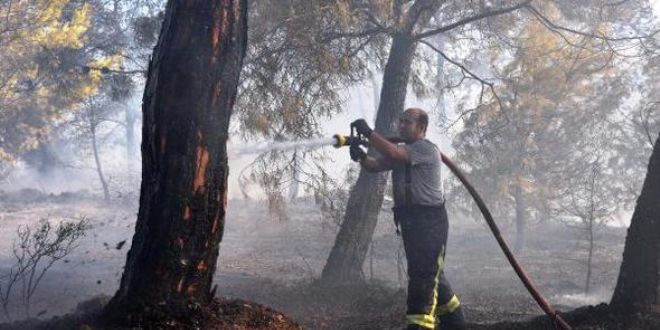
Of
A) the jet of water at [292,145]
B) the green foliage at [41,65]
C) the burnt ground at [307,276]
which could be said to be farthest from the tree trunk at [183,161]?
the green foliage at [41,65]

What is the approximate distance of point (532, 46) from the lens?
1326cm

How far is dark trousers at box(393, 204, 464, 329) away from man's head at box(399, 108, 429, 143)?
0.71 meters

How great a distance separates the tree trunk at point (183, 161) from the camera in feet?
10.6

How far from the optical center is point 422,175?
484 centimetres

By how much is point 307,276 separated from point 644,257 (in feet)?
27.7

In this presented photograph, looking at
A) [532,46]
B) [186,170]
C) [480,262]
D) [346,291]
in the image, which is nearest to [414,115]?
[186,170]

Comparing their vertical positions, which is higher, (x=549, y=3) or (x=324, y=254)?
(x=549, y=3)

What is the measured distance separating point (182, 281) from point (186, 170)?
0.68 meters

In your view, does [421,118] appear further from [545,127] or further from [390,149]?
[545,127]

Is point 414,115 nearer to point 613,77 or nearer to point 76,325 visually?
point 76,325

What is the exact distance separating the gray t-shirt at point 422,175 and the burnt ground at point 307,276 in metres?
1.32

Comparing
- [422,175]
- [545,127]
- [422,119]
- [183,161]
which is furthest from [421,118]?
[545,127]

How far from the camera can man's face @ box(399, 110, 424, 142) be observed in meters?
5.05

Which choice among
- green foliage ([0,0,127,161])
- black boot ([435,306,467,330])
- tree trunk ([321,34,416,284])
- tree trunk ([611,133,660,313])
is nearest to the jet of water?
tree trunk ([321,34,416,284])
